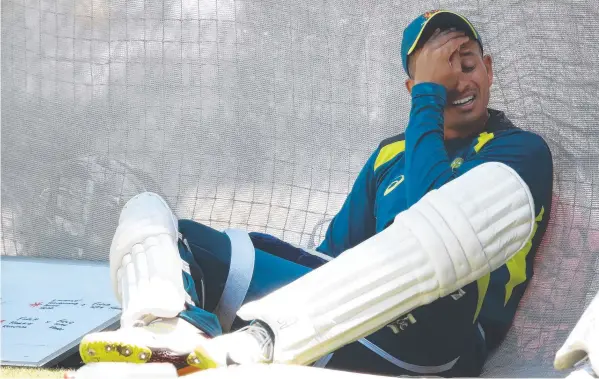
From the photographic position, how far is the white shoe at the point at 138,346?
3.42 feet

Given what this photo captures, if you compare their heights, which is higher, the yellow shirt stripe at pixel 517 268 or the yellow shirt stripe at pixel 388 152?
the yellow shirt stripe at pixel 388 152

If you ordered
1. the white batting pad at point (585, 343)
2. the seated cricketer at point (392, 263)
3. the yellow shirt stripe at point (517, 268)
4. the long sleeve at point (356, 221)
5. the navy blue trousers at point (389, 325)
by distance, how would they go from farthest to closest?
the long sleeve at point (356, 221)
the yellow shirt stripe at point (517, 268)
the navy blue trousers at point (389, 325)
the seated cricketer at point (392, 263)
the white batting pad at point (585, 343)

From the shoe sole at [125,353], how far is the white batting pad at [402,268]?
107 mm

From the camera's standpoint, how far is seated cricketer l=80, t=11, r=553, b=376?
3.58 ft

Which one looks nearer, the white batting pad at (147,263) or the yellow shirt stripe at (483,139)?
the white batting pad at (147,263)

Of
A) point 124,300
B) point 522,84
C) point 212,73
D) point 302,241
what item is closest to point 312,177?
point 302,241

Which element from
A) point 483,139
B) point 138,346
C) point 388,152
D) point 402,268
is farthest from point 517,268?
point 138,346

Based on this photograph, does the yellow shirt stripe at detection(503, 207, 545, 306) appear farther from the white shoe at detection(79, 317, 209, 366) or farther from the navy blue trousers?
the white shoe at detection(79, 317, 209, 366)

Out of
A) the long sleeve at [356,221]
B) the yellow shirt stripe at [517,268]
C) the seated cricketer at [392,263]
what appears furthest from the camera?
the long sleeve at [356,221]

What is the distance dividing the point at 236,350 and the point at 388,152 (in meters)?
0.73

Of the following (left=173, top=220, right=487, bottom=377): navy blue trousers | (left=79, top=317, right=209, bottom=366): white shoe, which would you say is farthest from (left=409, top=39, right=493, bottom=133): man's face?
(left=79, top=317, right=209, bottom=366): white shoe

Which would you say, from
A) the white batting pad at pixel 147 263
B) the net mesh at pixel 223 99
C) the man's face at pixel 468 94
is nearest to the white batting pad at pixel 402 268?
the white batting pad at pixel 147 263

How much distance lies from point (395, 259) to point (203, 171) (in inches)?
43.7

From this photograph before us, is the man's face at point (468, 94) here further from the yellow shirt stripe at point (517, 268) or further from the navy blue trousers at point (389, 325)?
the navy blue trousers at point (389, 325)
